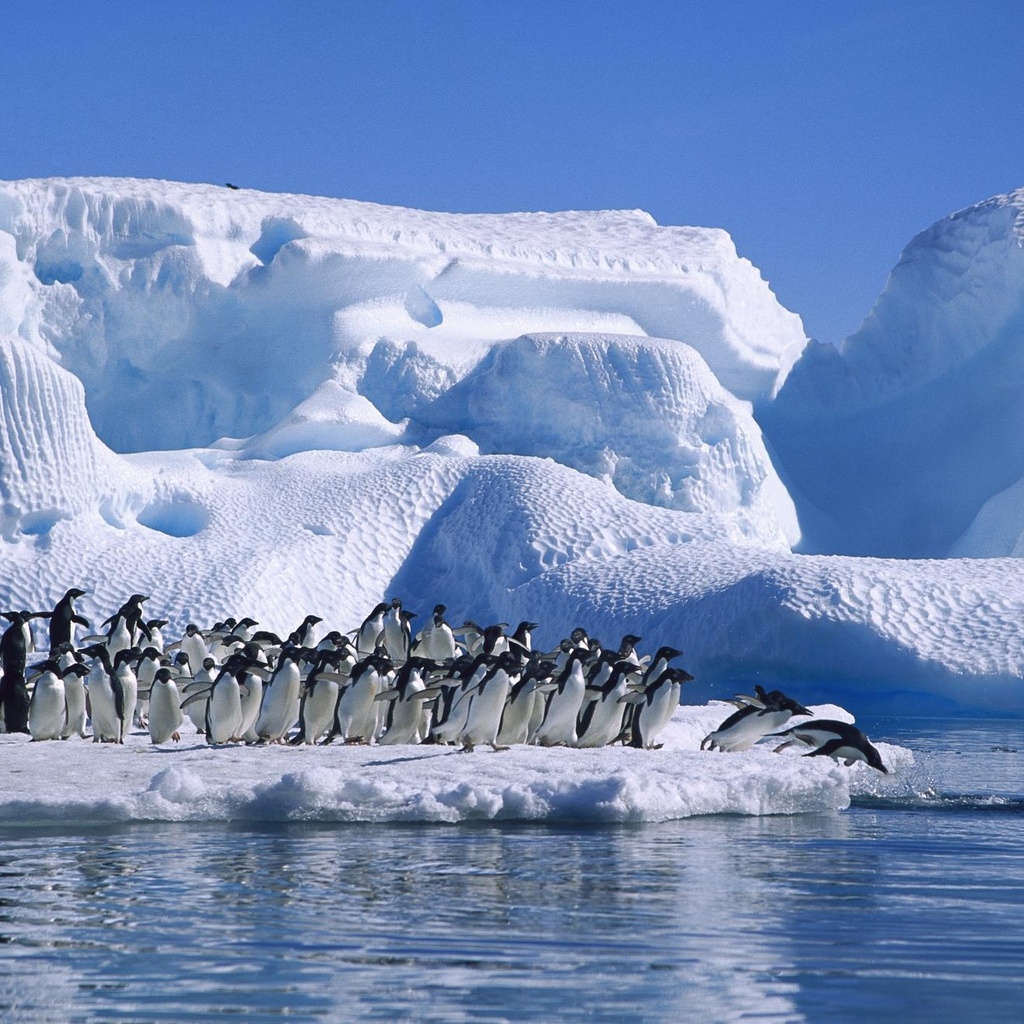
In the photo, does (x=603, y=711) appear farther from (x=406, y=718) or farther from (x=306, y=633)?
(x=306, y=633)

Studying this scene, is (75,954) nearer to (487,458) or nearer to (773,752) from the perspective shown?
(773,752)

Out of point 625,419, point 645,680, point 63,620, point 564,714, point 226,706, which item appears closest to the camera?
point 226,706

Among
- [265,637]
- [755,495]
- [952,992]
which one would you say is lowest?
[952,992]

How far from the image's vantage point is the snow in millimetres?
20328

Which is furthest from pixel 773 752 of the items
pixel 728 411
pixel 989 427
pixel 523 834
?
pixel 989 427

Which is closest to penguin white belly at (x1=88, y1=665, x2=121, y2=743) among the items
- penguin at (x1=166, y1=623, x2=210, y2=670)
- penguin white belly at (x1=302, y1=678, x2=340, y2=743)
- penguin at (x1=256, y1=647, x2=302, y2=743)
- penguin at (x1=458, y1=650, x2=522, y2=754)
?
penguin at (x1=256, y1=647, x2=302, y2=743)

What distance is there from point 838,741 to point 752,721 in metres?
0.67

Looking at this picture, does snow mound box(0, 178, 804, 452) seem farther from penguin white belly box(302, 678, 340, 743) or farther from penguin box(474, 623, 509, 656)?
penguin white belly box(302, 678, 340, 743)

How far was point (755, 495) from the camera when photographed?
2736 cm

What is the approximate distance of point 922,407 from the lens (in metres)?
30.4

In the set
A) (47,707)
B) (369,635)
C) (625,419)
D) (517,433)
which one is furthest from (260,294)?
(47,707)

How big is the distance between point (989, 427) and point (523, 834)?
23.7m

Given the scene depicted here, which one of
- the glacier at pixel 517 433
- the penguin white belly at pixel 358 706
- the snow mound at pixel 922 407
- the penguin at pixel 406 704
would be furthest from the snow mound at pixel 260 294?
the penguin at pixel 406 704

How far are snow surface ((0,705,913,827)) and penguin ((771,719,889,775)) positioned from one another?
0.39 m
